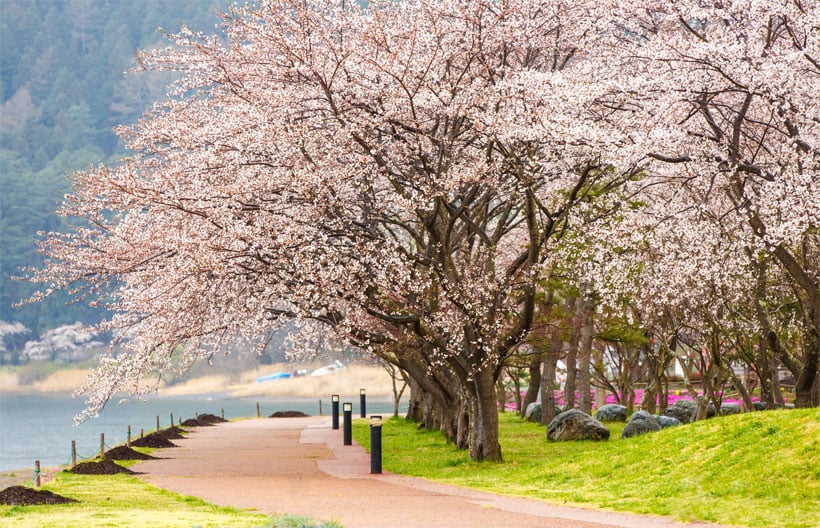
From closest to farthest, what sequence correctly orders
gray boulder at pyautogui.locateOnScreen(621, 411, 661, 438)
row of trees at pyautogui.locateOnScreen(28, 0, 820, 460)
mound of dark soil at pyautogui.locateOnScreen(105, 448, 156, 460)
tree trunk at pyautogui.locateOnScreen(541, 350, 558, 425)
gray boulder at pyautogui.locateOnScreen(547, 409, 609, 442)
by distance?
row of trees at pyautogui.locateOnScreen(28, 0, 820, 460) < gray boulder at pyautogui.locateOnScreen(621, 411, 661, 438) < mound of dark soil at pyautogui.locateOnScreen(105, 448, 156, 460) < gray boulder at pyautogui.locateOnScreen(547, 409, 609, 442) < tree trunk at pyautogui.locateOnScreen(541, 350, 558, 425)

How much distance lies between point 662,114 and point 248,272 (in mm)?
9384

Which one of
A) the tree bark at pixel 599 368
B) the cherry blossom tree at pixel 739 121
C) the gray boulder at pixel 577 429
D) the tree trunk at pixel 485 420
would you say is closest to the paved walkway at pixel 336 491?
the tree trunk at pixel 485 420

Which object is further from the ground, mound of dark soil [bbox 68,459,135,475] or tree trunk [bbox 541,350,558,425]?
tree trunk [bbox 541,350,558,425]

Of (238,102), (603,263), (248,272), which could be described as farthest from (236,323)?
(603,263)

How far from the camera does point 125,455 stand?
981 inches

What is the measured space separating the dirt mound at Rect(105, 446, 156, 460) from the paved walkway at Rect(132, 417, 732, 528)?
0.60 m

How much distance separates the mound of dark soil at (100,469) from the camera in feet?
69.1

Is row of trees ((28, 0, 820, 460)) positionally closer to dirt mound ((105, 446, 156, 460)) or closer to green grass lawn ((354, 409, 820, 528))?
dirt mound ((105, 446, 156, 460))

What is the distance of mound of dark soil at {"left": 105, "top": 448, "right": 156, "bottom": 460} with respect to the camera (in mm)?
24391

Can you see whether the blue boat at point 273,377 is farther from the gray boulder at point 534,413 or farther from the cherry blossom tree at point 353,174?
the cherry blossom tree at point 353,174

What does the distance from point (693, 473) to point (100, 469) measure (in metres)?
12.8

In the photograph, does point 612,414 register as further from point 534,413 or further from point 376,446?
point 376,446

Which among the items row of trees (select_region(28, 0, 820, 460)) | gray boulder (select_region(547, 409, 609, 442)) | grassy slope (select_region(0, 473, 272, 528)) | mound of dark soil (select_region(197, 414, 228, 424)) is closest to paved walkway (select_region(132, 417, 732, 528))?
grassy slope (select_region(0, 473, 272, 528))

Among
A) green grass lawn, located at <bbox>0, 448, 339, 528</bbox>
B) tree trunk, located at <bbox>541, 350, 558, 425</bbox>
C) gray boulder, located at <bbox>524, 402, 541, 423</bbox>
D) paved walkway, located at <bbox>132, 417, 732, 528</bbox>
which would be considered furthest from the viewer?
gray boulder, located at <bbox>524, 402, 541, 423</bbox>
